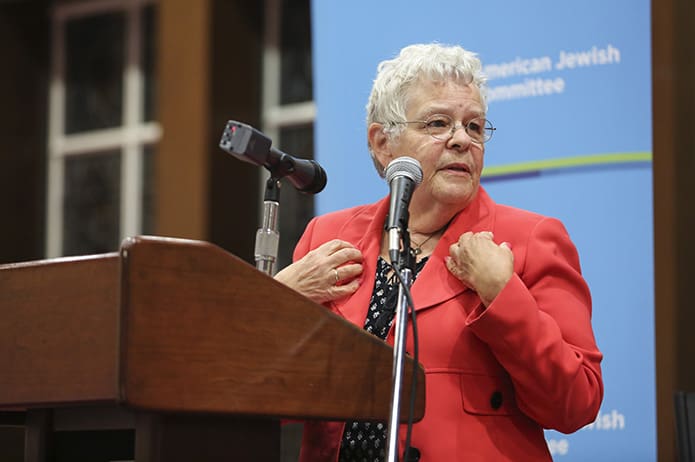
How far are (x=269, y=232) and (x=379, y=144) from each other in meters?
0.66

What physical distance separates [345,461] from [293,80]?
368cm

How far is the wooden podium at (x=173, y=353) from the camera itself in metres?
1.66

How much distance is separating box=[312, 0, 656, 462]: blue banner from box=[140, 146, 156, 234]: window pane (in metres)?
2.97

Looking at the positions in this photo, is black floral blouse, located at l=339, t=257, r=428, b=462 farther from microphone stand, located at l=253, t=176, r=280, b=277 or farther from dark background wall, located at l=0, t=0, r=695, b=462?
dark background wall, located at l=0, t=0, r=695, b=462

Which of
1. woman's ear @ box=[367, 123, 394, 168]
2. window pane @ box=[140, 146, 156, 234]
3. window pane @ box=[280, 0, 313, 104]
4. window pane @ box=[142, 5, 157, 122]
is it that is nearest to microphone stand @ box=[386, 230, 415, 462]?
woman's ear @ box=[367, 123, 394, 168]

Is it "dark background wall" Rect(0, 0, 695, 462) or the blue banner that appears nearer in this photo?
the blue banner

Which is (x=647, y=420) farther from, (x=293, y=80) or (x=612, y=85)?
(x=293, y=80)

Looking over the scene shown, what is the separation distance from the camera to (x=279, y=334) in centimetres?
181

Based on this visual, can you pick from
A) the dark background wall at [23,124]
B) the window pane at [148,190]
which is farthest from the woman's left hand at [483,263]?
the dark background wall at [23,124]

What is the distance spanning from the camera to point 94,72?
256 inches

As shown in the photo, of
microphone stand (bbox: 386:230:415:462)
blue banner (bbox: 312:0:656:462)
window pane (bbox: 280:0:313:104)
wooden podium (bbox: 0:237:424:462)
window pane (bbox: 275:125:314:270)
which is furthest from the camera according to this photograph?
window pane (bbox: 280:0:313:104)

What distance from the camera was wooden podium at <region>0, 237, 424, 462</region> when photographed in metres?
1.66

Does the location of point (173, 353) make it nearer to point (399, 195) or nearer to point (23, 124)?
point (399, 195)

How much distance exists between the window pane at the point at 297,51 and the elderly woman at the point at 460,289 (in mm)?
3086
